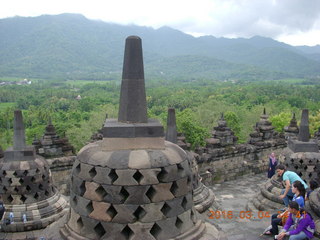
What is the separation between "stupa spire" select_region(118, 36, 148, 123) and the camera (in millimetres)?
3926

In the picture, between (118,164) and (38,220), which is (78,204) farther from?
(38,220)

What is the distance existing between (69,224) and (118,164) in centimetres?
104

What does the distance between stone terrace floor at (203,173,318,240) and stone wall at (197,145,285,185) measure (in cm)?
27

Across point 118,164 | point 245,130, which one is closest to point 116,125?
point 118,164

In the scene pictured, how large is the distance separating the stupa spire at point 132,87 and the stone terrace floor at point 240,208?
2865mm

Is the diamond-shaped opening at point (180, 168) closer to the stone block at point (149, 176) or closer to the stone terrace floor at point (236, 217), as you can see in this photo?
the stone block at point (149, 176)

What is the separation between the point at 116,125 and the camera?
12.3 feet

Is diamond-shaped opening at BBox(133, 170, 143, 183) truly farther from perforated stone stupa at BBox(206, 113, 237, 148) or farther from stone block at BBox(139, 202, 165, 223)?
perforated stone stupa at BBox(206, 113, 237, 148)

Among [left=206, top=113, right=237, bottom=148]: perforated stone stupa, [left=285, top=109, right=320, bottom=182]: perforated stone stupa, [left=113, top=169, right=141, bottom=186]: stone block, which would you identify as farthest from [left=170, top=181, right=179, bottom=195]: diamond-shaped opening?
[left=206, top=113, right=237, bottom=148]: perforated stone stupa

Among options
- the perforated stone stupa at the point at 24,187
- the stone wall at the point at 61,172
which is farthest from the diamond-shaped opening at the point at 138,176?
the stone wall at the point at 61,172

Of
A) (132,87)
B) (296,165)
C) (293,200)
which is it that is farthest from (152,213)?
(296,165)

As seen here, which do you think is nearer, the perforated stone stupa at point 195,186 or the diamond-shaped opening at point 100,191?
the diamond-shaped opening at point 100,191

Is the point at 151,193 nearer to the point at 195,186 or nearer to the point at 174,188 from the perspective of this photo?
the point at 174,188

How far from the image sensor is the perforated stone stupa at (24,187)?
7.16 meters
